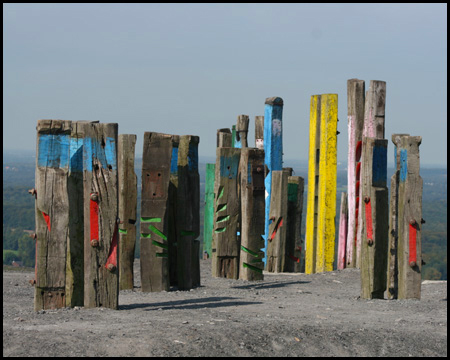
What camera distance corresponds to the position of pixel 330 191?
45.7ft

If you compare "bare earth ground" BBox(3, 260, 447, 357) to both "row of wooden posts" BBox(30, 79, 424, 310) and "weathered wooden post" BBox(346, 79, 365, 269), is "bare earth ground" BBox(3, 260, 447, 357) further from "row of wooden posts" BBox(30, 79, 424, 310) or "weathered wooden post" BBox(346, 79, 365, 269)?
"weathered wooden post" BBox(346, 79, 365, 269)

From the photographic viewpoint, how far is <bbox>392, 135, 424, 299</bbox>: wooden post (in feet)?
30.8

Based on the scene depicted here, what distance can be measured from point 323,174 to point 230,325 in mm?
7143

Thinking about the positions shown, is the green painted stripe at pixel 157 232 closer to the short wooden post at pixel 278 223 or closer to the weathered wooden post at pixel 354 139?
the short wooden post at pixel 278 223

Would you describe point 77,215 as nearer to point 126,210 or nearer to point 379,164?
point 126,210

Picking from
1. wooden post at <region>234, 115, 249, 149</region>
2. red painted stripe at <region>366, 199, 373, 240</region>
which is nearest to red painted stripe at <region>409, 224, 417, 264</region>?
red painted stripe at <region>366, 199, 373, 240</region>

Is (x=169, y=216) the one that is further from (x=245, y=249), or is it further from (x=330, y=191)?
(x=330, y=191)

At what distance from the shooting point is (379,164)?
31.8 ft

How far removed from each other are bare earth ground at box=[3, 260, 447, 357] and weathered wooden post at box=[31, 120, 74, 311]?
0.98ft

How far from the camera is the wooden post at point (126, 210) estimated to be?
10453 millimetres

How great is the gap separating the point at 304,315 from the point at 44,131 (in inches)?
135

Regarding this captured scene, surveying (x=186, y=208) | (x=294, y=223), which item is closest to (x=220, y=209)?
(x=186, y=208)

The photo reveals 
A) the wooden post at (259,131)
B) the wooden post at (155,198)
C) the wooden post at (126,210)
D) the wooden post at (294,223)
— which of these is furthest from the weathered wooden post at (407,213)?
the wooden post at (259,131)

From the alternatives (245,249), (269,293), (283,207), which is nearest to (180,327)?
(269,293)
